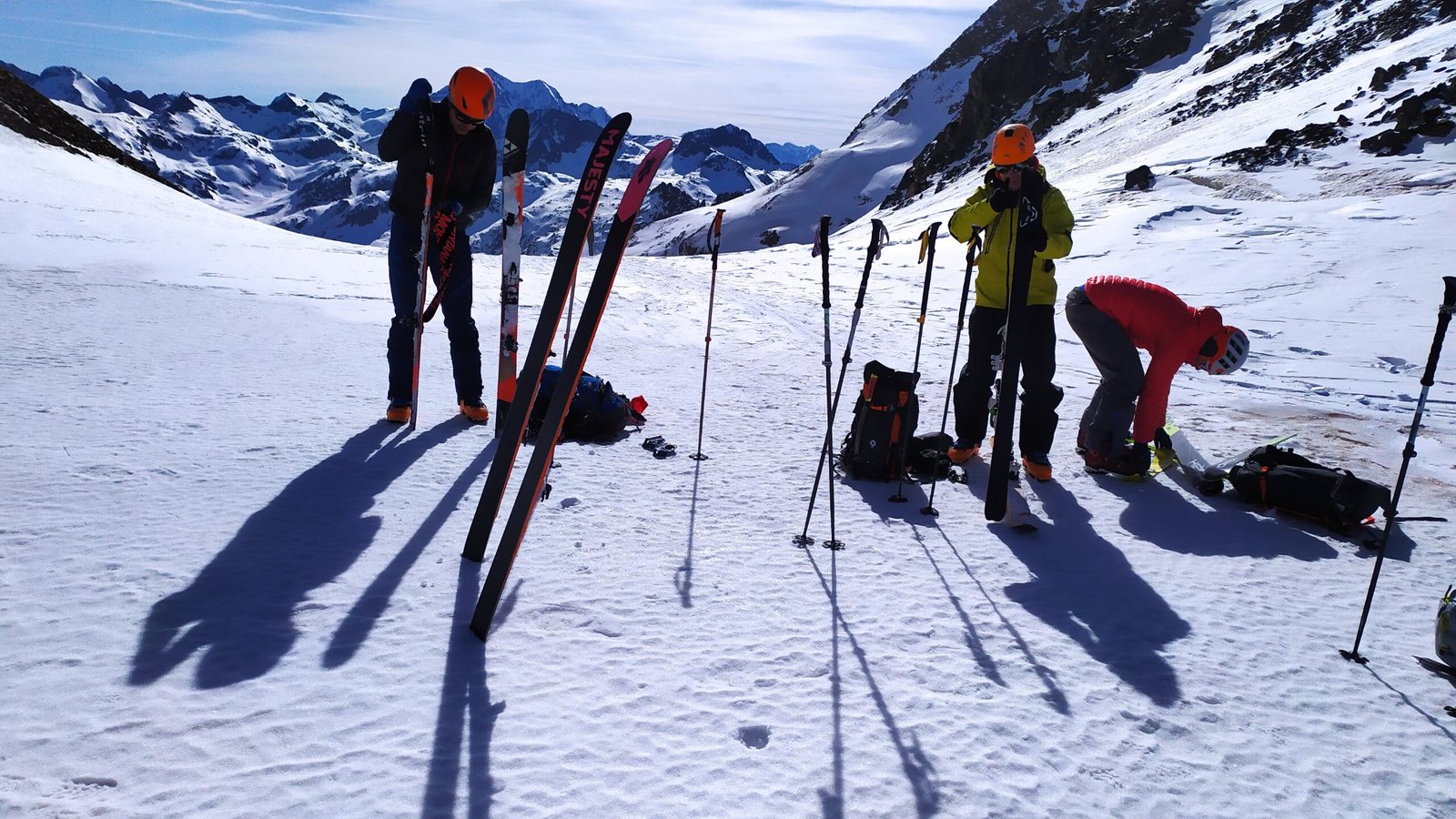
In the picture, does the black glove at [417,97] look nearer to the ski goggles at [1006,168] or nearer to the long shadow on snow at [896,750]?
the ski goggles at [1006,168]

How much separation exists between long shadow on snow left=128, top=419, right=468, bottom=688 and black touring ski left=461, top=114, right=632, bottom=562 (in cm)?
60

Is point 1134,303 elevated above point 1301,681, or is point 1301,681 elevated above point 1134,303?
point 1134,303

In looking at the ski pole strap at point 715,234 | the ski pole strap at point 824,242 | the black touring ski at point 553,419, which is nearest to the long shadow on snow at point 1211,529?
the ski pole strap at point 824,242

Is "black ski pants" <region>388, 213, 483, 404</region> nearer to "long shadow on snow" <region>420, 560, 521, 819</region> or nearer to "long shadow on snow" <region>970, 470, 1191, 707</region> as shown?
"long shadow on snow" <region>420, 560, 521, 819</region>

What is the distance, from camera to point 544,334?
3.27 m

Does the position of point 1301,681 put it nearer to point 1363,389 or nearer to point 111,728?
point 111,728

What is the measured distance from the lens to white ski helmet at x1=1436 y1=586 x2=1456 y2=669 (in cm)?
333

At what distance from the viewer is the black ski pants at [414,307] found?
5.37 meters

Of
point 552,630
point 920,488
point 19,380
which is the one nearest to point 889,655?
point 552,630

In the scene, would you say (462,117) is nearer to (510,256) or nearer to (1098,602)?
(510,256)

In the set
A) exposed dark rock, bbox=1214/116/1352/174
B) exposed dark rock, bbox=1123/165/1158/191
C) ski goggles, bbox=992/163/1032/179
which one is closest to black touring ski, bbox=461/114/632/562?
ski goggles, bbox=992/163/1032/179

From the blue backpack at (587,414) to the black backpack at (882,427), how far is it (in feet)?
5.58

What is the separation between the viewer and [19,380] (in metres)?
5.13

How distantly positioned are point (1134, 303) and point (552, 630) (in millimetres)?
4625
